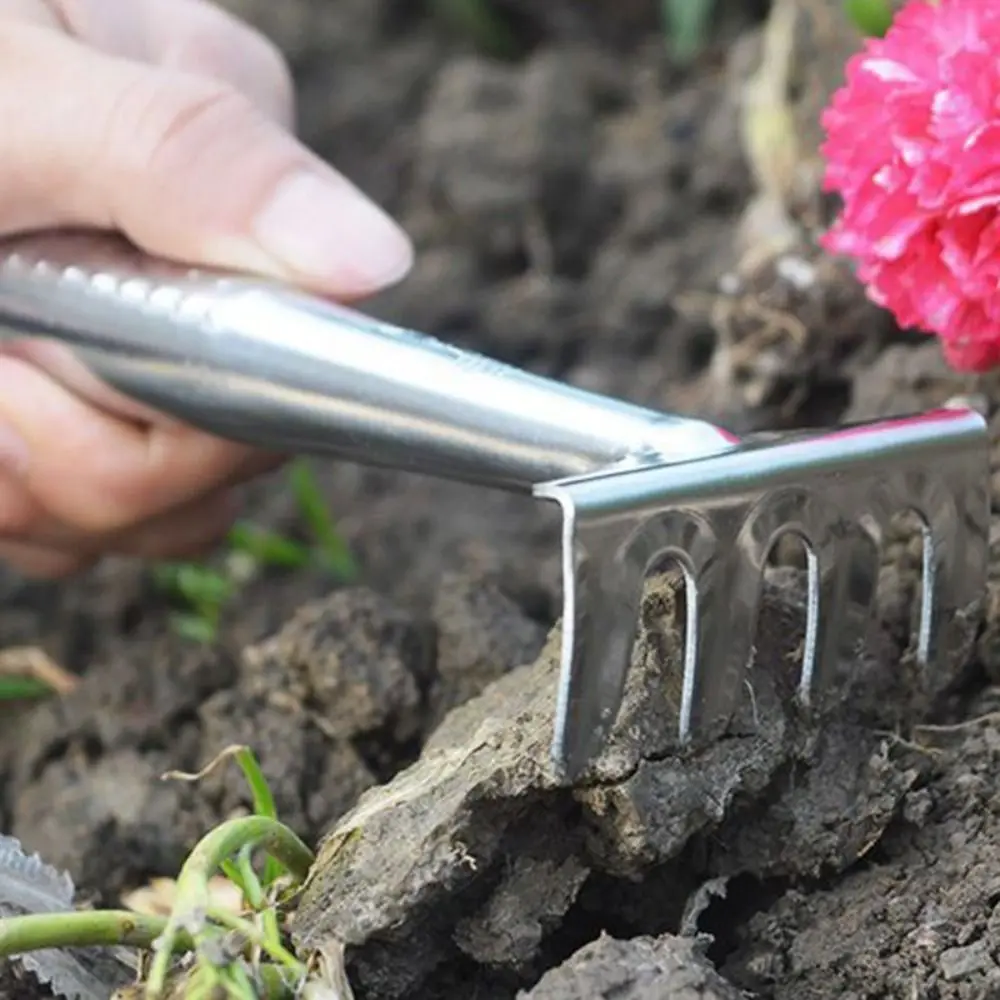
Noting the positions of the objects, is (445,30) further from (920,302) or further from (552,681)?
(552,681)

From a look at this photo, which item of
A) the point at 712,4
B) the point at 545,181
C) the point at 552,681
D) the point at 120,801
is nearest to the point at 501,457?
the point at 552,681

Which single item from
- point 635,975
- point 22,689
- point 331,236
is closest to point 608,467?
point 635,975

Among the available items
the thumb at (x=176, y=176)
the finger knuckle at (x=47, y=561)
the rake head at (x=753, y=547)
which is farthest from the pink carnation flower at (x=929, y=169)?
the finger knuckle at (x=47, y=561)

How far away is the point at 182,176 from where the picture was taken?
1312 mm

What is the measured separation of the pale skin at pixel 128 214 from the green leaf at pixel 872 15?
37cm

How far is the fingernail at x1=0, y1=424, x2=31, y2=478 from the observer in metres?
1.46

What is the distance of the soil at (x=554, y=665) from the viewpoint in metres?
0.88

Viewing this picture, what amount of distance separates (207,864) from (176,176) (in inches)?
25.1

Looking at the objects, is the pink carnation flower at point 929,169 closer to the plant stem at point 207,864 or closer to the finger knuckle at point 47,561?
the plant stem at point 207,864

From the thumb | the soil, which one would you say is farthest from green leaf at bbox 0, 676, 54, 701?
the thumb

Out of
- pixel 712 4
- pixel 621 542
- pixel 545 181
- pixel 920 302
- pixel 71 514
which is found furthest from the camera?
pixel 712 4

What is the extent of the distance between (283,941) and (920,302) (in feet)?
1.82

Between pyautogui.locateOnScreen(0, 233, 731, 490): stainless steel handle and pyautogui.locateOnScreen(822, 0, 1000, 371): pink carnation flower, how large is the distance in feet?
0.83

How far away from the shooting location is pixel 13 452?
4.83 ft
